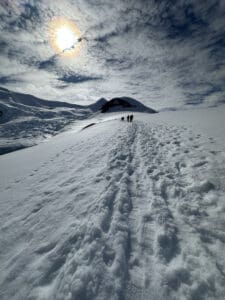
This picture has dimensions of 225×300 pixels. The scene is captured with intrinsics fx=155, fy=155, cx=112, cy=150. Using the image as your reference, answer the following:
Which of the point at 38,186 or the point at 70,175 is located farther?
the point at 70,175

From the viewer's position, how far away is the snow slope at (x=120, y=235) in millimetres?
2057

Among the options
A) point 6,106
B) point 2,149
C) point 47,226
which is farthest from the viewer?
point 6,106

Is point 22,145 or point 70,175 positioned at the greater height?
point 70,175

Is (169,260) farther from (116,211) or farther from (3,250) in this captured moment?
→ (3,250)

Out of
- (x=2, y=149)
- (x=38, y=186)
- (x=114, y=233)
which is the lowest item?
(x=2, y=149)

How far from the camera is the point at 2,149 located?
42.7 m

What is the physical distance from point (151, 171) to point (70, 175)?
290 centimetres

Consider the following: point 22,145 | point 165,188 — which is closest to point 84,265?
point 165,188

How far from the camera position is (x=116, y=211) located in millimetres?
3447

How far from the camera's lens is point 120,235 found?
2820 millimetres

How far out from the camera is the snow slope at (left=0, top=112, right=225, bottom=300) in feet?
6.75

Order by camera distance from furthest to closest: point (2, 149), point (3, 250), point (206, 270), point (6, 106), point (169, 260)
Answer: point (6, 106) → point (2, 149) → point (3, 250) → point (169, 260) → point (206, 270)

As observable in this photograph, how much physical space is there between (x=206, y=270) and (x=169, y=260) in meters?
0.47

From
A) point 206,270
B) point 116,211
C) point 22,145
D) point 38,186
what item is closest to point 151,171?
point 116,211
